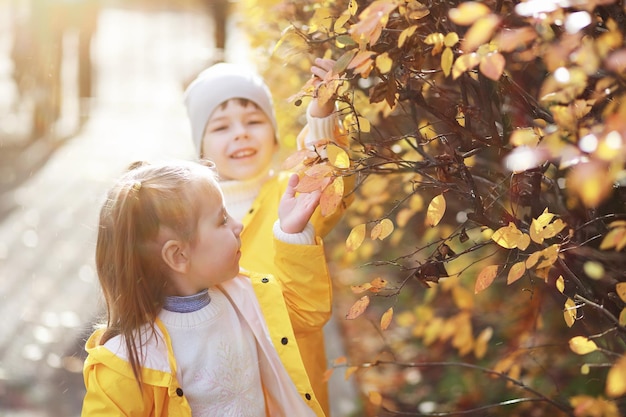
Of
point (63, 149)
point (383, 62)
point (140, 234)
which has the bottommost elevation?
point (63, 149)

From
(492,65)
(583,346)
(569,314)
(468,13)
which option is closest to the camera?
(468,13)

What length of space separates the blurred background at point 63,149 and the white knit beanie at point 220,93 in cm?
31

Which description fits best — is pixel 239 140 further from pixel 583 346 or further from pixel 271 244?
pixel 583 346

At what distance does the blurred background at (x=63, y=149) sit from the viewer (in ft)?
18.5

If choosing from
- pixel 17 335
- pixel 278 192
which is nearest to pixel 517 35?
pixel 278 192

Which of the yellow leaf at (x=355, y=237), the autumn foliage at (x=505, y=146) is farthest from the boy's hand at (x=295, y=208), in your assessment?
the yellow leaf at (x=355, y=237)

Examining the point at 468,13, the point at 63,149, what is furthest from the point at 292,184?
the point at 63,149

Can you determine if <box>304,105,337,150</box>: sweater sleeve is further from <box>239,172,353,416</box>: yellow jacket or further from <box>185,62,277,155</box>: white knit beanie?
<box>185,62,277,155</box>: white knit beanie

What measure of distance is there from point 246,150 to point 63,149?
32.1 feet

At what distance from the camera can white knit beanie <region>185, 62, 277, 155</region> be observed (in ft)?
11.6

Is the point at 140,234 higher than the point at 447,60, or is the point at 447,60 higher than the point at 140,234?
the point at 447,60

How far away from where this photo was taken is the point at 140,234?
8.20 ft

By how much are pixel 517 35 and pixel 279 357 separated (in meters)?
1.31

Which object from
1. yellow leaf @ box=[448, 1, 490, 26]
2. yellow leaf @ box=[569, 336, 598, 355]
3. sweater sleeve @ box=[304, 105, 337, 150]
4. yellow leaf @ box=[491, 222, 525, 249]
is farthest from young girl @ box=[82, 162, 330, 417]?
yellow leaf @ box=[448, 1, 490, 26]
